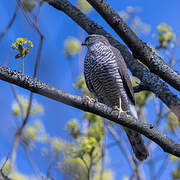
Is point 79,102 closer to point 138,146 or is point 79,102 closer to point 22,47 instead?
point 22,47

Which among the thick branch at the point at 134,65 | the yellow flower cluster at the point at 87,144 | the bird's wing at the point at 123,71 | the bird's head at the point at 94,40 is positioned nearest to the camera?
the thick branch at the point at 134,65

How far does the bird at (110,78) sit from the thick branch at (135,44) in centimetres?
187

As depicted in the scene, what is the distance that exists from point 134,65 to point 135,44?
185 centimetres

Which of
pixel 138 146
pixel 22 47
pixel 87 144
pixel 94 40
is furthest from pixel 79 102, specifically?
pixel 94 40

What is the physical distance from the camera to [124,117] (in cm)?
295

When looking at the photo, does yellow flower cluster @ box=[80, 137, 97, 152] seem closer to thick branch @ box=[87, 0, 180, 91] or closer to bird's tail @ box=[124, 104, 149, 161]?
bird's tail @ box=[124, 104, 149, 161]

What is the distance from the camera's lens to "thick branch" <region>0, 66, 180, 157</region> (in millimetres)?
2592

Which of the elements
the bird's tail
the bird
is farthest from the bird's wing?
the bird's tail

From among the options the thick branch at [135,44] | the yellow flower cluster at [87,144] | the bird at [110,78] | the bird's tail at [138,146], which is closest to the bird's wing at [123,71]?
the bird at [110,78]

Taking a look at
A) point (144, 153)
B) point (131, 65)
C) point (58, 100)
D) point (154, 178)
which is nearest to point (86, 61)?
point (131, 65)

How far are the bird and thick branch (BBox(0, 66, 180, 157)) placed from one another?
5.80 ft

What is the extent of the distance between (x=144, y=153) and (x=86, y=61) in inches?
75.6

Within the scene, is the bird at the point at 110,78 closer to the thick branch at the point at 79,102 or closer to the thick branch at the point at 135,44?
the thick branch at the point at 79,102

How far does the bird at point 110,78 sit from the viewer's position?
16.2ft
